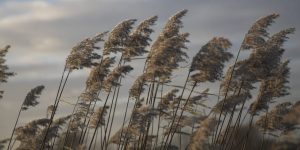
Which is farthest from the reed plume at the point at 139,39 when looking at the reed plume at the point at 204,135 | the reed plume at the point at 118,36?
the reed plume at the point at 204,135

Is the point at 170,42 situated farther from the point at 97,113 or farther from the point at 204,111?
the point at 97,113

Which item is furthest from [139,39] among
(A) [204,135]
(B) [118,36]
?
(A) [204,135]

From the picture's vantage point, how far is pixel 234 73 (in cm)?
950

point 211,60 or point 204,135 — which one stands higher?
point 211,60

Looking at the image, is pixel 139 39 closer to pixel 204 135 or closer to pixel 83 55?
pixel 83 55

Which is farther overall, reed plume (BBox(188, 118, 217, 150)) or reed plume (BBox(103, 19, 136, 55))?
reed plume (BBox(103, 19, 136, 55))

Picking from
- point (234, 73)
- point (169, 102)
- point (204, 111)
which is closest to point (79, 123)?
point (169, 102)

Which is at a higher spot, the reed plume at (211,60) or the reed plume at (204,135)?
the reed plume at (211,60)

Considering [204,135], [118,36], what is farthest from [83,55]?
[204,135]

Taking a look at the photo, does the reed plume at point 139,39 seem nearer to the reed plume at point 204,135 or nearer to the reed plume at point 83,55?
the reed plume at point 83,55

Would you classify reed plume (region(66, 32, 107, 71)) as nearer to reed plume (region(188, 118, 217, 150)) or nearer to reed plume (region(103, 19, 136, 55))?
reed plume (region(103, 19, 136, 55))

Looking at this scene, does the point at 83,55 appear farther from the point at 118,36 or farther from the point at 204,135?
the point at 204,135

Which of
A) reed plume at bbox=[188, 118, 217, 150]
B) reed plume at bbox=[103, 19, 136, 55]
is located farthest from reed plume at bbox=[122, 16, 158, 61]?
reed plume at bbox=[188, 118, 217, 150]

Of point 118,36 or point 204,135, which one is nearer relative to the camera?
point 204,135
